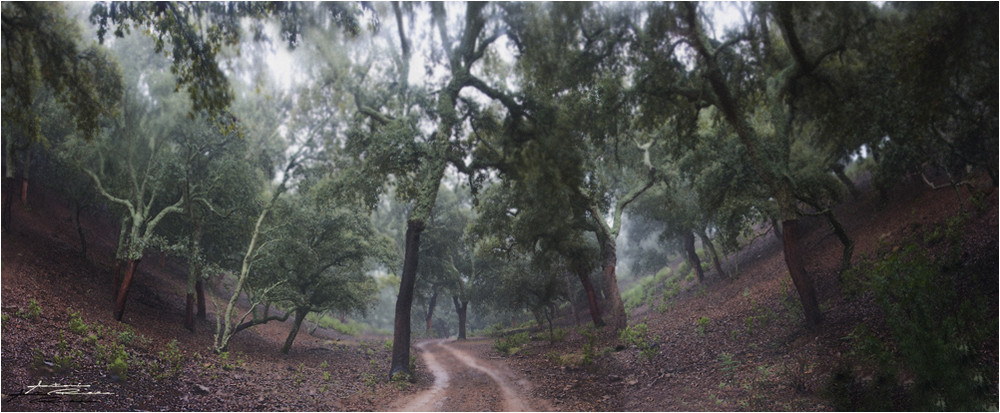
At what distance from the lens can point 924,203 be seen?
46.5 feet

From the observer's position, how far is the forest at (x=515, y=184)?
6586 mm

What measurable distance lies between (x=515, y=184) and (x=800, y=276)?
7.91 meters

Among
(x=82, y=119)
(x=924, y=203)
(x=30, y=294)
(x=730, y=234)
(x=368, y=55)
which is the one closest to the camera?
(x=82, y=119)

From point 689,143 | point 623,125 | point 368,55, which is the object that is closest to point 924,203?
point 689,143

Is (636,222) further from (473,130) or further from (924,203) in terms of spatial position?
(473,130)

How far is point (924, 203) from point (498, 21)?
14.8 m

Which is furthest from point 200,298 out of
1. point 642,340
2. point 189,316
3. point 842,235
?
point 842,235

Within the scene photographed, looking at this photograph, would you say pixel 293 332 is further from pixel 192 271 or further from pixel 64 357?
pixel 64 357

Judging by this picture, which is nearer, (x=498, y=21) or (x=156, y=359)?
(x=156, y=359)

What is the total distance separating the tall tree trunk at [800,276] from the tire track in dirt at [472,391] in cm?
632

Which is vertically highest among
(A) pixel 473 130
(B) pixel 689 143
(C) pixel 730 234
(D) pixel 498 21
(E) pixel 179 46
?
(D) pixel 498 21

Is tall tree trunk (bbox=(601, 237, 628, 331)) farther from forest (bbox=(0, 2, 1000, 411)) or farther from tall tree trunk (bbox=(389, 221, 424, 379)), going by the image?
tall tree trunk (bbox=(389, 221, 424, 379))

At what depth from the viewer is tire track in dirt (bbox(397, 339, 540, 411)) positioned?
8.75m

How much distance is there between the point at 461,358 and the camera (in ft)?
62.0
